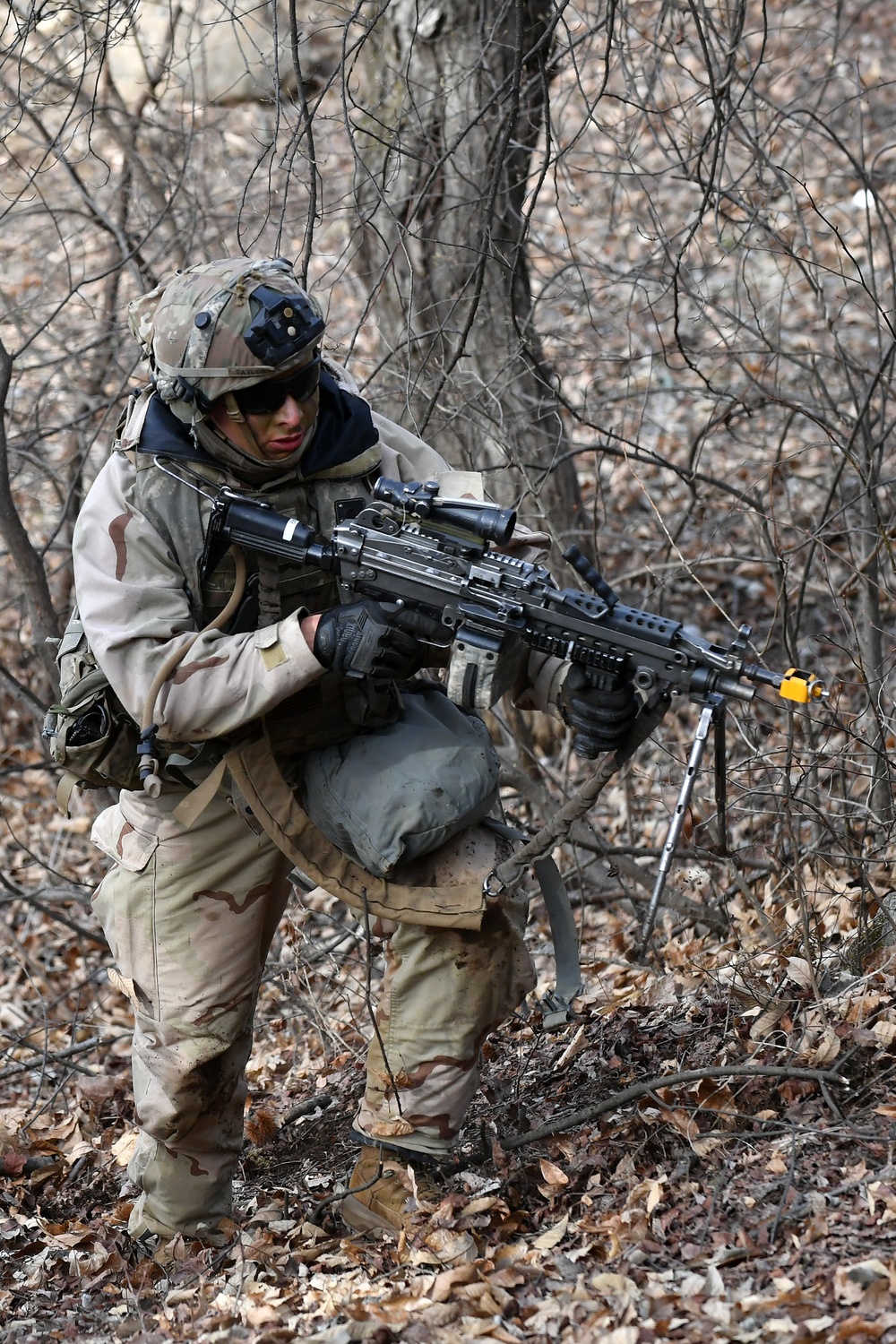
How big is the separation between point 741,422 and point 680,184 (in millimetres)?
3230

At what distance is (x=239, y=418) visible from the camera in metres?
3.54

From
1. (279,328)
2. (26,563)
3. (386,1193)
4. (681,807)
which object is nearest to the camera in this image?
(681,807)

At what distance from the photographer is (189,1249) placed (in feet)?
13.0

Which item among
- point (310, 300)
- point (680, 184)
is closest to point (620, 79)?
point (680, 184)

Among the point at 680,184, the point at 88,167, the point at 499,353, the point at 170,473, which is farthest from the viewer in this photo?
the point at 680,184

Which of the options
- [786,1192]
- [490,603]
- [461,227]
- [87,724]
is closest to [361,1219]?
[786,1192]

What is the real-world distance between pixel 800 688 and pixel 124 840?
2142 millimetres

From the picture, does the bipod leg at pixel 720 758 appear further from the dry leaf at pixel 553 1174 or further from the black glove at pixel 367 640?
the dry leaf at pixel 553 1174

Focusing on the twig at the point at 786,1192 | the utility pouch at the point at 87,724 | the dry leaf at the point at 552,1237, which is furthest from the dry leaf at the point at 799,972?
the utility pouch at the point at 87,724

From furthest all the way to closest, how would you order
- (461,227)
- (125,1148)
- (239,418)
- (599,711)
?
(461,227), (125,1148), (239,418), (599,711)

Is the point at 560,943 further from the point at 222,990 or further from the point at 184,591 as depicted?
the point at 184,591

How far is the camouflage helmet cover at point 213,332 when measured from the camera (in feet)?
11.3

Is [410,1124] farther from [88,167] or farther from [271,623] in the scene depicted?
[88,167]

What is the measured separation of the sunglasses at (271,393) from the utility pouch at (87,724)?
2.67 ft
